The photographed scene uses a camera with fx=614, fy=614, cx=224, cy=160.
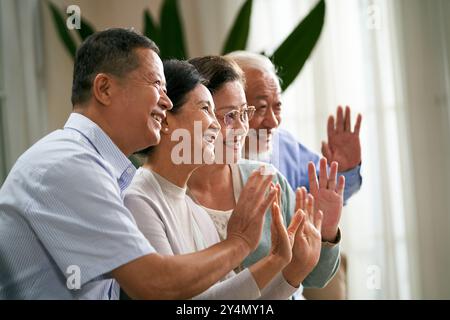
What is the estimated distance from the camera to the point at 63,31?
1545mm

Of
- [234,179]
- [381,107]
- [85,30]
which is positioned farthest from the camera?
[381,107]

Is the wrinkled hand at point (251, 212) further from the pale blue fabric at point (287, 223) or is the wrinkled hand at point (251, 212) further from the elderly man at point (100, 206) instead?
the pale blue fabric at point (287, 223)

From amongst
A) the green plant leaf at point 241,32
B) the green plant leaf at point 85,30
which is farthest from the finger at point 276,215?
the green plant leaf at point 241,32

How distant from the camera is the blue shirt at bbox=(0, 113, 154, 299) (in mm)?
714

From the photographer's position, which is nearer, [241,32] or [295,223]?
[295,223]

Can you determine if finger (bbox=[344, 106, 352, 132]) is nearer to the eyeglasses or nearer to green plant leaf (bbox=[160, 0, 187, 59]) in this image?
the eyeglasses

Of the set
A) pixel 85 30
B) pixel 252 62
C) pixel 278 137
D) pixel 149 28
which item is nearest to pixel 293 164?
pixel 278 137

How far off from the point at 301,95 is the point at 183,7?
504mm

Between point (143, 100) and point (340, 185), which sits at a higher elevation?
point (143, 100)

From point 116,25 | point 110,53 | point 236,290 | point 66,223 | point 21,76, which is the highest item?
point 116,25

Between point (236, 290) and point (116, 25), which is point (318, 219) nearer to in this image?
point (236, 290)

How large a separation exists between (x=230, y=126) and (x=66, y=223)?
0.28 meters

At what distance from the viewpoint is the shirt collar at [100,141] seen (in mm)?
797
